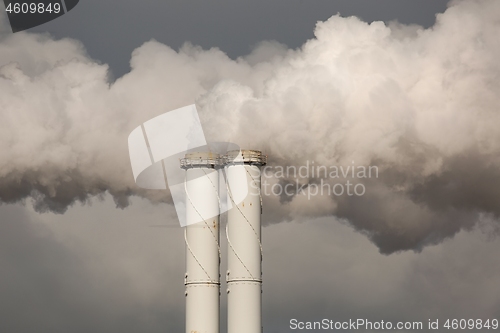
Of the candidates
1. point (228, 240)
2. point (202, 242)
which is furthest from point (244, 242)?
point (202, 242)

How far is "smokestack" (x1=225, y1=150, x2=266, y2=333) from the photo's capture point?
89.8 metres

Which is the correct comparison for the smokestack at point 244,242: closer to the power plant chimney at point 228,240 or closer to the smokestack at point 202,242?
the power plant chimney at point 228,240

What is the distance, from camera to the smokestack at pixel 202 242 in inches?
3580

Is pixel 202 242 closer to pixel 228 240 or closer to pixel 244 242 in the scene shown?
pixel 228 240

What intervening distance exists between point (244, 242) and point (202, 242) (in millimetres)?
4570

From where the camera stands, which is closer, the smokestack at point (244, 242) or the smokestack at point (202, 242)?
the smokestack at point (244, 242)

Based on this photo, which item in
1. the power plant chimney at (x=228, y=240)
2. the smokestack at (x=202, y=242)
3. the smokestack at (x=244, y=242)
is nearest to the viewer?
the smokestack at (x=244, y=242)

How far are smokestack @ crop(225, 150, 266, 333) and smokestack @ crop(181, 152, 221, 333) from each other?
157 centimetres

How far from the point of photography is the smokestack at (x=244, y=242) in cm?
8975

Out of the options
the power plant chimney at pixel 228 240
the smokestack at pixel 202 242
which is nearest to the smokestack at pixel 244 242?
the power plant chimney at pixel 228 240

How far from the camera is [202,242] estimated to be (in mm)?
91812

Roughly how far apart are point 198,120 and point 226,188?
7.83 metres

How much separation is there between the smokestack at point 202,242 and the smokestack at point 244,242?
157cm

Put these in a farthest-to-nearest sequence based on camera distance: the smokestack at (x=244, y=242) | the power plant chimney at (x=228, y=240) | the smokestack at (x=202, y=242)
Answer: the smokestack at (x=202, y=242), the power plant chimney at (x=228, y=240), the smokestack at (x=244, y=242)
